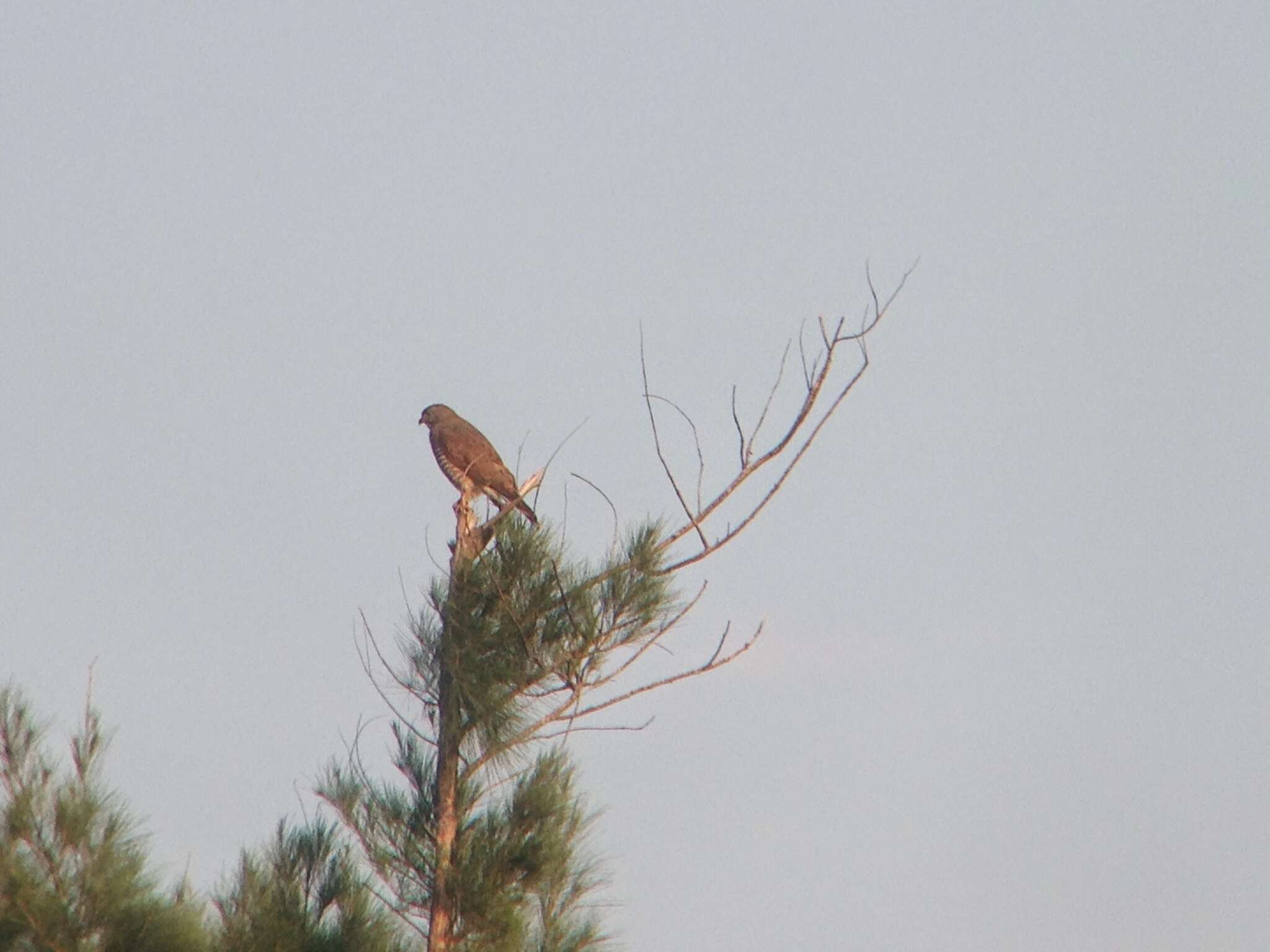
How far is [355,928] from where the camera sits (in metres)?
5.24

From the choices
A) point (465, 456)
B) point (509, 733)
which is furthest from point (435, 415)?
point (509, 733)

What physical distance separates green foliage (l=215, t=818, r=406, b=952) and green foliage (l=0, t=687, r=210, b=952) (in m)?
0.33

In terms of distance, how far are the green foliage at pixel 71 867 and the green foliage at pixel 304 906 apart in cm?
33

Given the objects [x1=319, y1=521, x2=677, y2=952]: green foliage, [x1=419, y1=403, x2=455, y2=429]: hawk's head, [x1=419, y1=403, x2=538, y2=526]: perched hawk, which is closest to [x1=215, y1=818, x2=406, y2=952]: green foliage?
[x1=319, y1=521, x2=677, y2=952]: green foliage

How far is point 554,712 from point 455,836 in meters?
0.50

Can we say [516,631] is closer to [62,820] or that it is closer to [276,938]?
[276,938]

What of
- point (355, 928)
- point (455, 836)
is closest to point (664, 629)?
point (455, 836)

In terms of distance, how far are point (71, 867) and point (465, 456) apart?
13.2 feet

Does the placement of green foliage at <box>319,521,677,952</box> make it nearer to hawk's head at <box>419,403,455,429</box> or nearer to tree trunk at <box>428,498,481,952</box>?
tree trunk at <box>428,498,481,952</box>

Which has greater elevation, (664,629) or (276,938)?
(664,629)

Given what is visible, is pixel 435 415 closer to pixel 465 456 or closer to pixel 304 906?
pixel 465 456

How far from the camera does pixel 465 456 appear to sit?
29.7ft

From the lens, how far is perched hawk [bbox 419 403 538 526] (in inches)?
329

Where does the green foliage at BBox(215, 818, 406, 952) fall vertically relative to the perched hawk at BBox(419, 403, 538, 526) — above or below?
below
